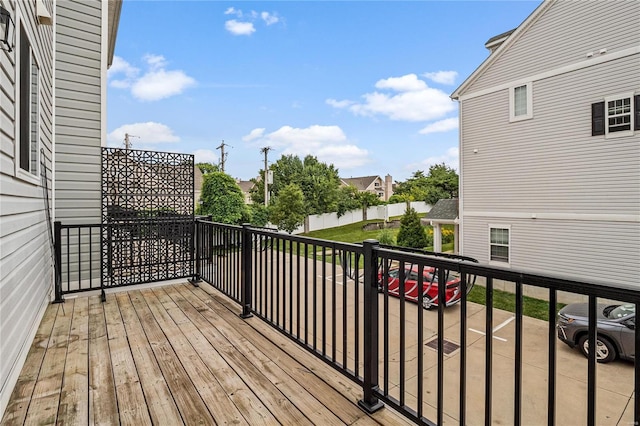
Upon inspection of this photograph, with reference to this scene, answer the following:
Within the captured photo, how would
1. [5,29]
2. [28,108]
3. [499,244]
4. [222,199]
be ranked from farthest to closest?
1. [222,199]
2. [499,244]
3. [28,108]
4. [5,29]

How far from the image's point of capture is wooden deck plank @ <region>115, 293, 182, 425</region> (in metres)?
1.59

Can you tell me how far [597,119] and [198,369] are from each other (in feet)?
30.6

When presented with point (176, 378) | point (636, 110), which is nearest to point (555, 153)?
point (636, 110)

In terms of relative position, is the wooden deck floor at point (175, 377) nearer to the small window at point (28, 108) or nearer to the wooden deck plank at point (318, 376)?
the wooden deck plank at point (318, 376)

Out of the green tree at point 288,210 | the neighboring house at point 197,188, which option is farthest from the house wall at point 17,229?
the green tree at point 288,210

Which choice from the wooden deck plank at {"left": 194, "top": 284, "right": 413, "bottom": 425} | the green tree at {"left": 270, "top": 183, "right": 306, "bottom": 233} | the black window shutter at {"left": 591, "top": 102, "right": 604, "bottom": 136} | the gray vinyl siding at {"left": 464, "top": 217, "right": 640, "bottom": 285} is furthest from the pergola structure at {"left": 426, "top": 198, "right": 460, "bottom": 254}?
the wooden deck plank at {"left": 194, "top": 284, "right": 413, "bottom": 425}

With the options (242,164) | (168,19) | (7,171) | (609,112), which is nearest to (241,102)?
(168,19)

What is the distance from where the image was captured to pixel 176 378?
1932 millimetres

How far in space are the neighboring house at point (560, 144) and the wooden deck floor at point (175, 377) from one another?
712 cm

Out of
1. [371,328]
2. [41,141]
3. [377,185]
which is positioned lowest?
[371,328]

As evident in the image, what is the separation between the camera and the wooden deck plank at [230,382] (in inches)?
62.7

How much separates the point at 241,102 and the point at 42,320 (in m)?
17.5

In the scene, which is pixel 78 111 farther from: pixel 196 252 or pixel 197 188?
pixel 197 188

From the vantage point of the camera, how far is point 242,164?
3244cm
